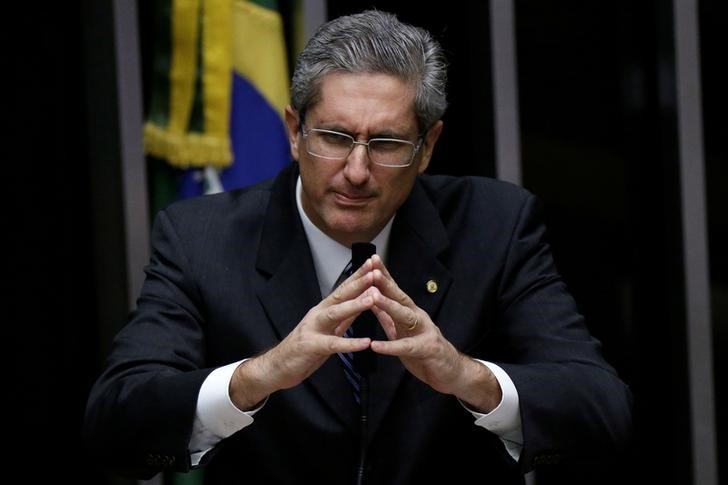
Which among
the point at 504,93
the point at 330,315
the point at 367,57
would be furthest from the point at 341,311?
the point at 504,93

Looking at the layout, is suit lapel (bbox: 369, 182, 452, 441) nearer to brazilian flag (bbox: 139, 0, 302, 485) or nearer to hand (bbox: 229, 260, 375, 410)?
hand (bbox: 229, 260, 375, 410)

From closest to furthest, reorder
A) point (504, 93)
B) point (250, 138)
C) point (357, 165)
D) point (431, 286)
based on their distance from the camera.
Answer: point (357, 165), point (431, 286), point (250, 138), point (504, 93)

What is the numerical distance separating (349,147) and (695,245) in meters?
1.94

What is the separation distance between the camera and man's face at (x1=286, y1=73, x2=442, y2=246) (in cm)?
240

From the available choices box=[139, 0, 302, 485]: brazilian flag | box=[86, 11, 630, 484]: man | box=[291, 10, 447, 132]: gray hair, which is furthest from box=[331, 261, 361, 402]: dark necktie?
box=[139, 0, 302, 485]: brazilian flag

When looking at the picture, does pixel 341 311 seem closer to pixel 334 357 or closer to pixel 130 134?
pixel 334 357

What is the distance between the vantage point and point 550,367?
94.7 inches

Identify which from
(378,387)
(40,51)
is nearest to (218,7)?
(40,51)

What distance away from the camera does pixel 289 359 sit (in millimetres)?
2125

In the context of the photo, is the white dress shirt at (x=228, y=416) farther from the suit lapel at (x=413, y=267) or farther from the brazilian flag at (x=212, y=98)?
the brazilian flag at (x=212, y=98)

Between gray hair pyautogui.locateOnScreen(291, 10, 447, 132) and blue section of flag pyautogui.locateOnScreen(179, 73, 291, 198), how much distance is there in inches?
43.7

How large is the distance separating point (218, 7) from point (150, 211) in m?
0.60

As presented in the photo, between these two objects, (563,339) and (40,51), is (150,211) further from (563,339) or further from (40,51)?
(563,339)

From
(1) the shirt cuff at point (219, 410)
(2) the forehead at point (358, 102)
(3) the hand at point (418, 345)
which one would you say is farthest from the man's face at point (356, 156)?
(1) the shirt cuff at point (219, 410)
